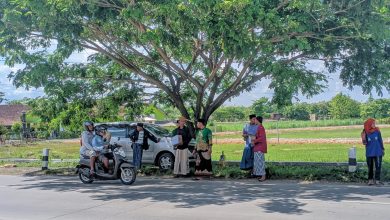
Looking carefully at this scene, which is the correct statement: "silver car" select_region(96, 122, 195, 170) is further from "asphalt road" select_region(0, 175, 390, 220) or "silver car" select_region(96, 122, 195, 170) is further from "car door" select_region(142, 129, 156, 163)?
"asphalt road" select_region(0, 175, 390, 220)

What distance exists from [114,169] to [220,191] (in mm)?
3272

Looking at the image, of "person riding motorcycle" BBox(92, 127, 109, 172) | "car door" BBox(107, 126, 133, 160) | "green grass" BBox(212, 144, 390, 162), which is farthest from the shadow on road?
"green grass" BBox(212, 144, 390, 162)

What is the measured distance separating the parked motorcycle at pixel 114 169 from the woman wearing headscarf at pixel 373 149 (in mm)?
6266

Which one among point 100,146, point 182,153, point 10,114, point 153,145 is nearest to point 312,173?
point 182,153

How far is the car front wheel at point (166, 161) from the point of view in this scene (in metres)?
16.9

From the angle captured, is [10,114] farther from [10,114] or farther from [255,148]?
[255,148]

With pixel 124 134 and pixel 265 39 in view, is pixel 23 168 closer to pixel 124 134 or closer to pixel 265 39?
pixel 124 134

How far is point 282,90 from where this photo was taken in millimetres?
15805

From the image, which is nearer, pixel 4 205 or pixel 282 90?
pixel 4 205

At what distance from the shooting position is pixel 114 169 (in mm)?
13289

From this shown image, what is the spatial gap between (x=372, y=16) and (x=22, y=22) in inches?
349

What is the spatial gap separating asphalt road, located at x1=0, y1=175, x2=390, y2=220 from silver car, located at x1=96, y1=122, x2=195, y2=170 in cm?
290

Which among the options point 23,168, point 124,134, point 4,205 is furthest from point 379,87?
point 23,168

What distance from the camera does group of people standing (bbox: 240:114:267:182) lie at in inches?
538
